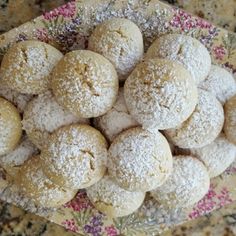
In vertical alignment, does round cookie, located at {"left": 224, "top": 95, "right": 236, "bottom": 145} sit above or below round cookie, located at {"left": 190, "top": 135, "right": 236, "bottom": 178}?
above

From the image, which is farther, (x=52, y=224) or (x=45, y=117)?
(x=52, y=224)

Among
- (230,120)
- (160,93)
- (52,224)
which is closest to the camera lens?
(160,93)

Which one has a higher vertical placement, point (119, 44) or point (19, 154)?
point (119, 44)

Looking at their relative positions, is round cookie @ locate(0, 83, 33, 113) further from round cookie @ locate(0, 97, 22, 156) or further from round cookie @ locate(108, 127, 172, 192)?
round cookie @ locate(108, 127, 172, 192)

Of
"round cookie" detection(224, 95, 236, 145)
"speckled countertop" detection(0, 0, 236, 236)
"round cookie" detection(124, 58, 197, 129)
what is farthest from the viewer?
"speckled countertop" detection(0, 0, 236, 236)

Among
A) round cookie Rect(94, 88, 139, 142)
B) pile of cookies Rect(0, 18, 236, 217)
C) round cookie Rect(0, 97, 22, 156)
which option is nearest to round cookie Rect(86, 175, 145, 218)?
pile of cookies Rect(0, 18, 236, 217)

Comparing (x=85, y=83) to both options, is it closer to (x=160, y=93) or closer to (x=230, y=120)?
(x=160, y=93)

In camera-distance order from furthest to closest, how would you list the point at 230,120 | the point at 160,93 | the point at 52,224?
the point at 52,224, the point at 230,120, the point at 160,93

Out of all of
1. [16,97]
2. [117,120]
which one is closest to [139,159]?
[117,120]
